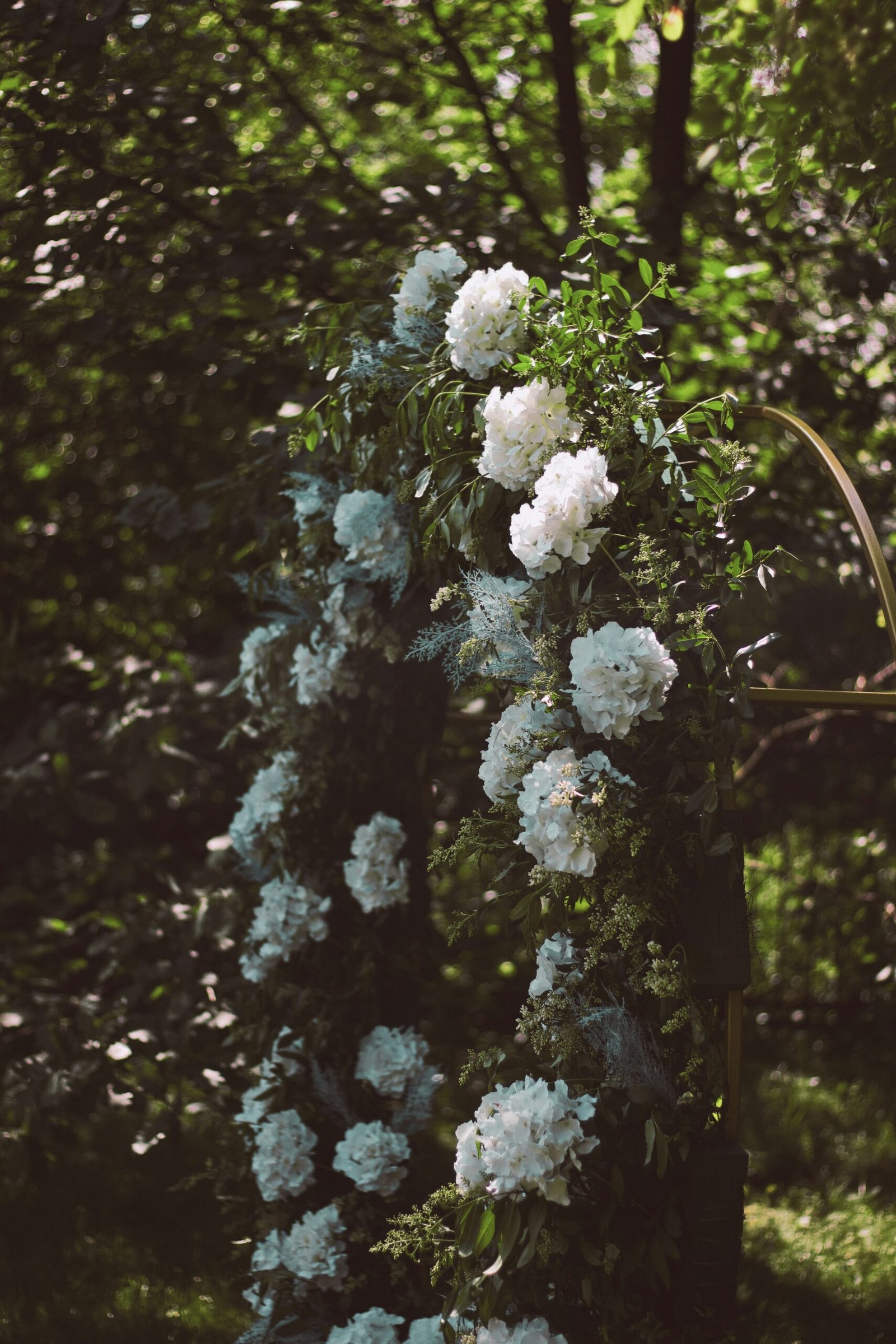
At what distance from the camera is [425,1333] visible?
2162mm

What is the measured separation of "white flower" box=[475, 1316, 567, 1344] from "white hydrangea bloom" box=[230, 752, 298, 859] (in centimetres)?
117

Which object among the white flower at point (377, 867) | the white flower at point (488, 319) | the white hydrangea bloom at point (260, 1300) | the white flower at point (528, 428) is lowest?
the white hydrangea bloom at point (260, 1300)

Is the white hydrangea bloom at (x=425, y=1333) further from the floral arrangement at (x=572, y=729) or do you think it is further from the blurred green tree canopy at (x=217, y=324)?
the blurred green tree canopy at (x=217, y=324)

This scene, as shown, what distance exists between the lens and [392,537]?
232 cm

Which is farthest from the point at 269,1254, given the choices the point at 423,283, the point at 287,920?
the point at 423,283

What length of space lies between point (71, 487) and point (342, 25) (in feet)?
6.58

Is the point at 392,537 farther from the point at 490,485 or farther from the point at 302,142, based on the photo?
the point at 302,142

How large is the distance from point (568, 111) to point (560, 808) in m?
3.00

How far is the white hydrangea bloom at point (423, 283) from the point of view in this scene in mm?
2162

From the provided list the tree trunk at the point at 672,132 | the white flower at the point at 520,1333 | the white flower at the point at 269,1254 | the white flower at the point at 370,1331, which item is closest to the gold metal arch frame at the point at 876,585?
the white flower at the point at 520,1333

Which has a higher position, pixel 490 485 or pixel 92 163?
pixel 92 163

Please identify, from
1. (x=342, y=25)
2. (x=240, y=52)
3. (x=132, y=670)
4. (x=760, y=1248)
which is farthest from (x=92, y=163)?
(x=760, y=1248)

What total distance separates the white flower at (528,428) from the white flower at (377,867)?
1005 millimetres

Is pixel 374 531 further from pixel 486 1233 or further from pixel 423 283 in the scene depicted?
pixel 486 1233
